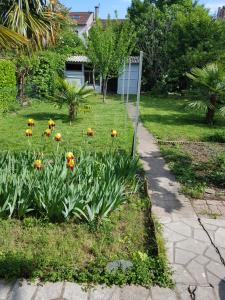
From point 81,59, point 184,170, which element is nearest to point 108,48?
point 81,59

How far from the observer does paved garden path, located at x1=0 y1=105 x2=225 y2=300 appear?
295 centimetres

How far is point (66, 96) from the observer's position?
10.9m

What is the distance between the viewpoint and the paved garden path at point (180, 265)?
9.68 ft

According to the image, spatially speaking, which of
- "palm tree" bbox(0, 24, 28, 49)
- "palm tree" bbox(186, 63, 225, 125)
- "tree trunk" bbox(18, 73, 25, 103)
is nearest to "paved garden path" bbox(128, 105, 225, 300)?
"palm tree" bbox(0, 24, 28, 49)

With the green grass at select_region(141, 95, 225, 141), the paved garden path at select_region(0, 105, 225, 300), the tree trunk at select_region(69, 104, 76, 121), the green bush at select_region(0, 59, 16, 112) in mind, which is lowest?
the green grass at select_region(141, 95, 225, 141)

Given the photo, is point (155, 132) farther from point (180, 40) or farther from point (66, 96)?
point (180, 40)

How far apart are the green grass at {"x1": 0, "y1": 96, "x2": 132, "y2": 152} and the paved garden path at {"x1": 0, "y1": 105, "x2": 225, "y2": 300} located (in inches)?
91.4

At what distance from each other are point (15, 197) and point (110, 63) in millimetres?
15032

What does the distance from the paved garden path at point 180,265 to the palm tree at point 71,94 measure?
244 inches

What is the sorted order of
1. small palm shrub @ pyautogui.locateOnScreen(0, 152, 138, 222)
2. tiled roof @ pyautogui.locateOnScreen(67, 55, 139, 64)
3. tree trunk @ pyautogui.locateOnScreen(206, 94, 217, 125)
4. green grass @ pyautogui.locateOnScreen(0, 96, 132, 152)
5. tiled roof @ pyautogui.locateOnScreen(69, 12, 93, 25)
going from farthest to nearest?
tiled roof @ pyautogui.locateOnScreen(69, 12, 93, 25) < tiled roof @ pyautogui.locateOnScreen(67, 55, 139, 64) < tree trunk @ pyautogui.locateOnScreen(206, 94, 217, 125) < green grass @ pyautogui.locateOnScreen(0, 96, 132, 152) < small palm shrub @ pyautogui.locateOnScreen(0, 152, 138, 222)

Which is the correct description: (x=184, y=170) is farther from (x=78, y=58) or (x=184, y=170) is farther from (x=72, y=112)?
(x=78, y=58)

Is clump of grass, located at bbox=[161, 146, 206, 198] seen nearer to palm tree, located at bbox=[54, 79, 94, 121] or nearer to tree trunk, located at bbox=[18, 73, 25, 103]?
palm tree, located at bbox=[54, 79, 94, 121]

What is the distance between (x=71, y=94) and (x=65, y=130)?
1569mm

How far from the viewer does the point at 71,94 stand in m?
10.8
